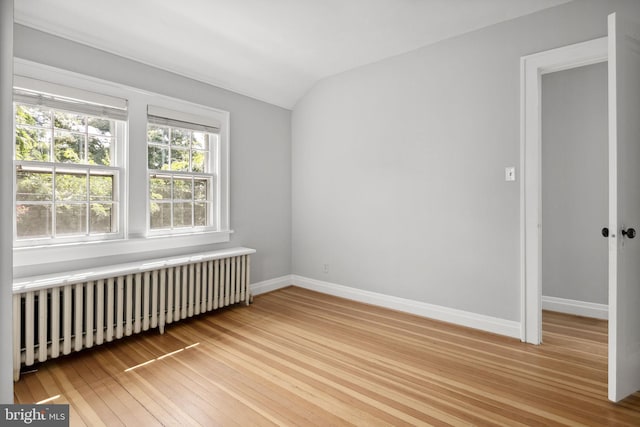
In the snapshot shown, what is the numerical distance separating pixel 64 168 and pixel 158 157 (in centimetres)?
83

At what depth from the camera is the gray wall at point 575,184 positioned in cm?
346

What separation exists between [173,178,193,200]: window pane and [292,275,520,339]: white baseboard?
1.97 metres

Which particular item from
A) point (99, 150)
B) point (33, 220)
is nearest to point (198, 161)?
point (99, 150)

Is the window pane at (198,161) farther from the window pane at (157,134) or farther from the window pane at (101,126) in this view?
the window pane at (101,126)

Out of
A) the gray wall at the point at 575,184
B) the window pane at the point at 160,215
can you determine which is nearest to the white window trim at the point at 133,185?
the window pane at the point at 160,215

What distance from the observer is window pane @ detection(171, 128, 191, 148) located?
3.61m

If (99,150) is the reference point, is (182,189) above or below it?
below

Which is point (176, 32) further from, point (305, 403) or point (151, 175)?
point (305, 403)

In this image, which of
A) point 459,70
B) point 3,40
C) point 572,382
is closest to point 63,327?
point 3,40

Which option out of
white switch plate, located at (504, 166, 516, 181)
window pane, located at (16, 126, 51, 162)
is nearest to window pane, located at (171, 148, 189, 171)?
window pane, located at (16, 126, 51, 162)

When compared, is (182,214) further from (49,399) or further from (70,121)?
(49,399)

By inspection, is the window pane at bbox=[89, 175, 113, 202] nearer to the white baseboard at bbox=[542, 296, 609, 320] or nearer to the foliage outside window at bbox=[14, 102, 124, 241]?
the foliage outside window at bbox=[14, 102, 124, 241]

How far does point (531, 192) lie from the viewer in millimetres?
2869

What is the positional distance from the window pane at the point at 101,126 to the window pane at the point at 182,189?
2.48ft
